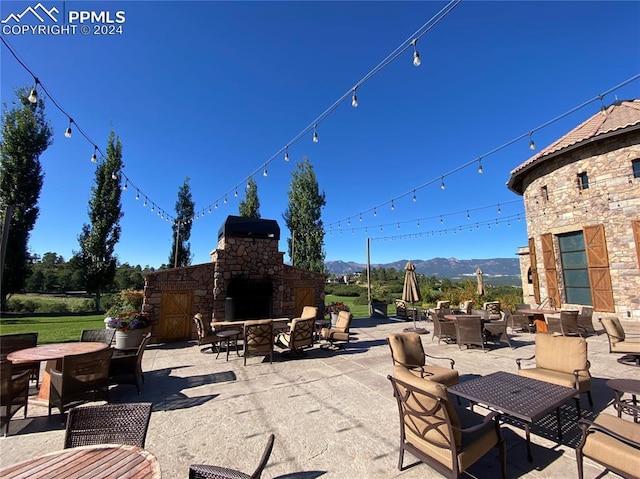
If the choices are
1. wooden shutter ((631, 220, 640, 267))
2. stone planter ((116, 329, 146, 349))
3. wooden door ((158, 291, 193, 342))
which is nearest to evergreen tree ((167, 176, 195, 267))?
wooden door ((158, 291, 193, 342))

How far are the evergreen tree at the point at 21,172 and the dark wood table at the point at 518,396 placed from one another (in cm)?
1814

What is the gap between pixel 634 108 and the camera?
8.71m

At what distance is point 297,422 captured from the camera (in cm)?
317

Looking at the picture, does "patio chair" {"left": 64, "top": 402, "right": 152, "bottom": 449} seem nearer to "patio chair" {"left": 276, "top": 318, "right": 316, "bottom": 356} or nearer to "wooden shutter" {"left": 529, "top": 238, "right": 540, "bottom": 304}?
"patio chair" {"left": 276, "top": 318, "right": 316, "bottom": 356}

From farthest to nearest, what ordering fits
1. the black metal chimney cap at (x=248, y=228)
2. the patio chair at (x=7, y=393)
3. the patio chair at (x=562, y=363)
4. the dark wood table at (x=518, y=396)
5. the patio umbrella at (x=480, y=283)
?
the patio umbrella at (x=480, y=283) < the black metal chimney cap at (x=248, y=228) < the patio chair at (x=562, y=363) < the patio chair at (x=7, y=393) < the dark wood table at (x=518, y=396)

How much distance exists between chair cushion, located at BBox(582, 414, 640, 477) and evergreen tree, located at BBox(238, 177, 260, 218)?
→ 19.2 metres

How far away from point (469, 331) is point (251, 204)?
Answer: 1669cm

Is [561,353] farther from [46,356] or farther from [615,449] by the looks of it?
[46,356]

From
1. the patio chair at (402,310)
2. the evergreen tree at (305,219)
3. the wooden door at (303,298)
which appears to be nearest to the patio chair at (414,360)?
the wooden door at (303,298)

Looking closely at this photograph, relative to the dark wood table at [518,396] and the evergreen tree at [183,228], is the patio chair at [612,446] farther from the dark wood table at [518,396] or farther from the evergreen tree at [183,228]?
the evergreen tree at [183,228]

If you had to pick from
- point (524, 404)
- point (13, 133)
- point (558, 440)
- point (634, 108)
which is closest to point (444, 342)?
point (558, 440)

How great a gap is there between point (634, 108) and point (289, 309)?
43.4 feet

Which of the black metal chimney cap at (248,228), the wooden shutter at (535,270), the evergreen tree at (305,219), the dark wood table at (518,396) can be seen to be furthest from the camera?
the evergreen tree at (305,219)

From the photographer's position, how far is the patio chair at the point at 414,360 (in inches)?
138
